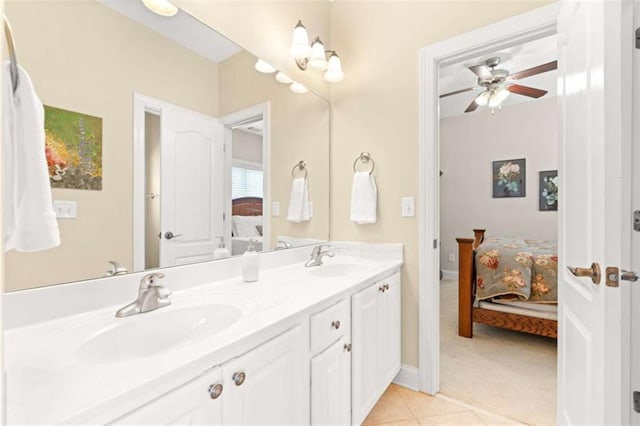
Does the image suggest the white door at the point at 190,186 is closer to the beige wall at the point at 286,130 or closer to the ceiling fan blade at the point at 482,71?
the beige wall at the point at 286,130

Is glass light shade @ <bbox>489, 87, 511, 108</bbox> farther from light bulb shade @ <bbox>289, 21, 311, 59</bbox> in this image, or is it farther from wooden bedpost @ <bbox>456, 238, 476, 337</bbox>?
light bulb shade @ <bbox>289, 21, 311, 59</bbox>

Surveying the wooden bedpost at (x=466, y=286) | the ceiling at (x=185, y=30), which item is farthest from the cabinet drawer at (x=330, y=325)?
the wooden bedpost at (x=466, y=286)

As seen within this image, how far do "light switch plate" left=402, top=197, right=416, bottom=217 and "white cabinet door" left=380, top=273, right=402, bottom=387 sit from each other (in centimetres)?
38

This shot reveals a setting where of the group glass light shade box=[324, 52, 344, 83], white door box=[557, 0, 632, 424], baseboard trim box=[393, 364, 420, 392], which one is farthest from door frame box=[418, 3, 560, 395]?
white door box=[557, 0, 632, 424]

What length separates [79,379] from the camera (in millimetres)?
572

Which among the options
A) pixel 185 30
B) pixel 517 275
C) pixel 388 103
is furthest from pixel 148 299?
pixel 517 275

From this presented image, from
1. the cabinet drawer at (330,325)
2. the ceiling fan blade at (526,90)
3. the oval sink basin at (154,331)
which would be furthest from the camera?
the ceiling fan blade at (526,90)

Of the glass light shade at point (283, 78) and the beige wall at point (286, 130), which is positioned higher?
the glass light shade at point (283, 78)

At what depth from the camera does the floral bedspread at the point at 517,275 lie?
2328mm

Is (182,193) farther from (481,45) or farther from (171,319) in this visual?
(481,45)

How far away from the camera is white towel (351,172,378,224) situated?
1.99 m

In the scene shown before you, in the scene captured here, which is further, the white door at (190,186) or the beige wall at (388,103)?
the beige wall at (388,103)

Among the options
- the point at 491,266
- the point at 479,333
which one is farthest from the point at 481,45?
the point at 479,333

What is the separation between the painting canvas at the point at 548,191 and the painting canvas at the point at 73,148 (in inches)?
196
